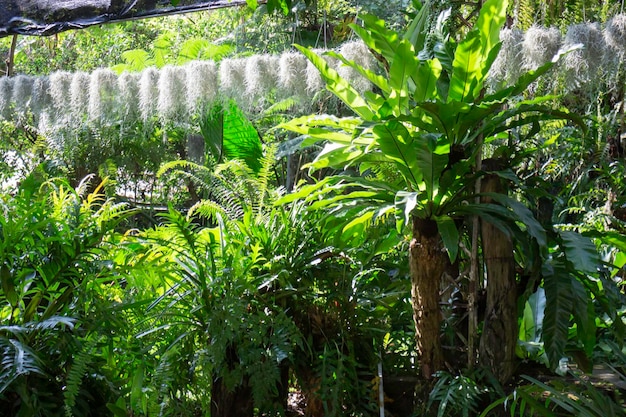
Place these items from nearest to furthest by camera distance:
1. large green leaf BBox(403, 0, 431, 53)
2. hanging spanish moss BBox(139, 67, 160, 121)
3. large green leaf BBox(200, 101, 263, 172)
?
large green leaf BBox(403, 0, 431, 53), hanging spanish moss BBox(139, 67, 160, 121), large green leaf BBox(200, 101, 263, 172)

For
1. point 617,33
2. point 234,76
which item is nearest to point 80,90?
point 234,76

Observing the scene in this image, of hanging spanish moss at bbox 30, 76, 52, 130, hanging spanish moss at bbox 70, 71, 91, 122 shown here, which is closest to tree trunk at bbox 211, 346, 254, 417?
hanging spanish moss at bbox 70, 71, 91, 122

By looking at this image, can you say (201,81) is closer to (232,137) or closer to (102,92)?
(102,92)

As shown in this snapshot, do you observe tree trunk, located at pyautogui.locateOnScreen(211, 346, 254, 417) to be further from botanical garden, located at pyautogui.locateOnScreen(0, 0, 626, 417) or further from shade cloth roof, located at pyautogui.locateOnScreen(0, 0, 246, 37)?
shade cloth roof, located at pyautogui.locateOnScreen(0, 0, 246, 37)

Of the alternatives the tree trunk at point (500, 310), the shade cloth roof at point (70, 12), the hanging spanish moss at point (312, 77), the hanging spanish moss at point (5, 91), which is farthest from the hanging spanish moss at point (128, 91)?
the tree trunk at point (500, 310)

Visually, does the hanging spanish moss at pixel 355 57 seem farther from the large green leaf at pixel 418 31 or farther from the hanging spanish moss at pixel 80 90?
the hanging spanish moss at pixel 80 90

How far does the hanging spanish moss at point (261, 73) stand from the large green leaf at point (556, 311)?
2.18 meters

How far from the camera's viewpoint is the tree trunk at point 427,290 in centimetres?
216

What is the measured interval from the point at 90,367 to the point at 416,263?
1.08 metres

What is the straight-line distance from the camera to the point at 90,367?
215 centimetres

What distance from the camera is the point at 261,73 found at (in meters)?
3.78

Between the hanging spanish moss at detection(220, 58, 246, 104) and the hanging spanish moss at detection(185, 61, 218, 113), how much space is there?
0.06 meters

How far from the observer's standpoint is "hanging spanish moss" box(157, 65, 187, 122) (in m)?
3.93

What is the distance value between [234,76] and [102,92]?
89 centimetres
